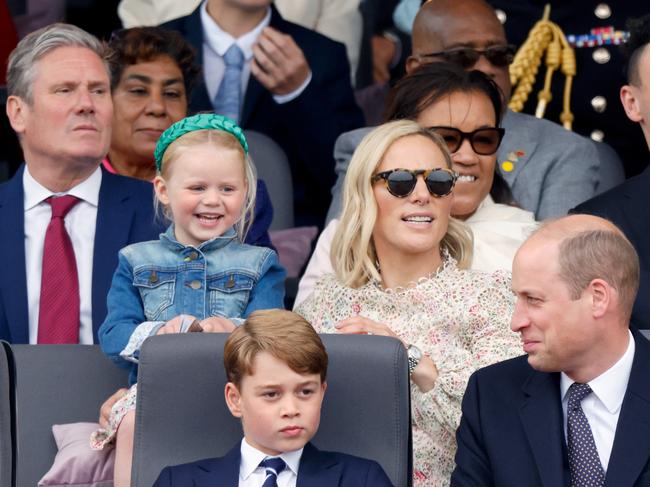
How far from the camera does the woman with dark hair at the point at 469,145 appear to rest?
5004 mm

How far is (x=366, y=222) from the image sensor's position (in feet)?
15.4

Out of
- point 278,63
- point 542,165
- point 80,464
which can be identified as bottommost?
point 80,464

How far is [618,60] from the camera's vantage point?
6207mm

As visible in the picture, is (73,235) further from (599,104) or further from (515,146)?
(599,104)

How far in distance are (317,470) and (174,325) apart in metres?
0.63

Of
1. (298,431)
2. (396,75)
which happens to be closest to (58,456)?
(298,431)

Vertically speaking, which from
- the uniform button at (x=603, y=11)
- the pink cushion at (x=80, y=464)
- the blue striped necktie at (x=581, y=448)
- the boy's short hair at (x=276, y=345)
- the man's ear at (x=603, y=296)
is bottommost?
the pink cushion at (x=80, y=464)

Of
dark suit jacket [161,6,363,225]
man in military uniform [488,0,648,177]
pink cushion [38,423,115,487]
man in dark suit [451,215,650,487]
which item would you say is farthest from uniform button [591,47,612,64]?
pink cushion [38,423,115,487]

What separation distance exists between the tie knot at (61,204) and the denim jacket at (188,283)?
24.4 inches

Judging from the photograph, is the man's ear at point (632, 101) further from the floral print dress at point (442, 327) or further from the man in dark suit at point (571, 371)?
the man in dark suit at point (571, 371)

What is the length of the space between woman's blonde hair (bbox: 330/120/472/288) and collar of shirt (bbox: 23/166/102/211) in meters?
0.87

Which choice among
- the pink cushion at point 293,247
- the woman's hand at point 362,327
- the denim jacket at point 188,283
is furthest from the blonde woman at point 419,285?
the pink cushion at point 293,247

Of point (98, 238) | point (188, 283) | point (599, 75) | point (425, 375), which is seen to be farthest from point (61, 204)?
point (599, 75)

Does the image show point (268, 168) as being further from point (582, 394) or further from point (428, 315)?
point (582, 394)
